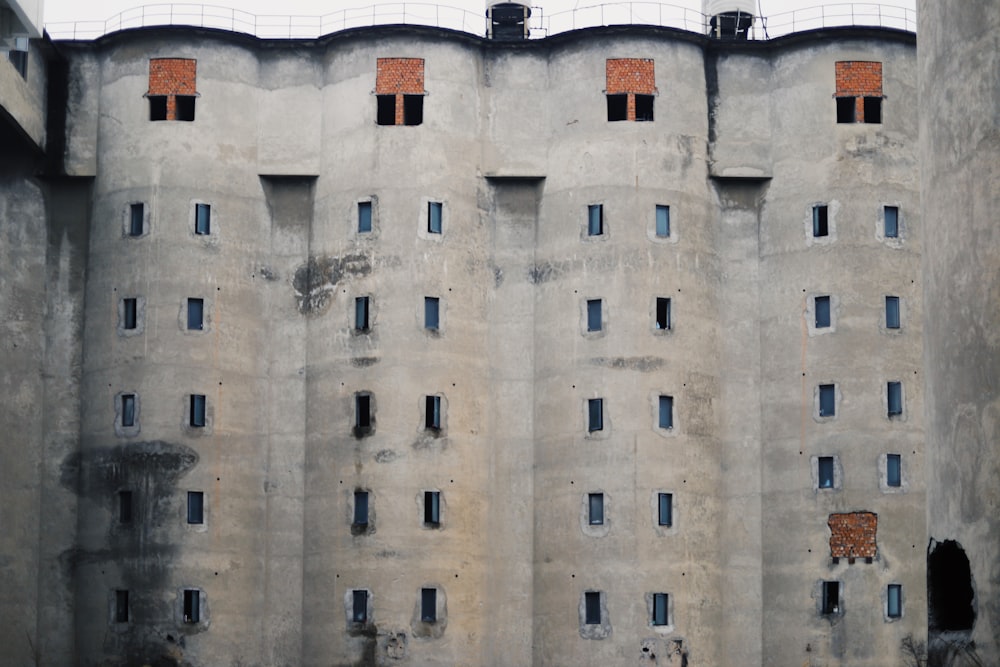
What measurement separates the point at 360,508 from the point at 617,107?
1651 centimetres

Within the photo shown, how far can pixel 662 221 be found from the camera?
7500 centimetres

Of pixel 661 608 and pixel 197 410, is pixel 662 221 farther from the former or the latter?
pixel 197 410

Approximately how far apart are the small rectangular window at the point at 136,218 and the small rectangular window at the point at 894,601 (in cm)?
2792

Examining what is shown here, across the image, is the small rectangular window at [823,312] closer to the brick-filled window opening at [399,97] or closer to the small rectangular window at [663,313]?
the small rectangular window at [663,313]

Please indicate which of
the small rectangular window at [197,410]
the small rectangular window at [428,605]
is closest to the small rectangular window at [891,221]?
the small rectangular window at [428,605]

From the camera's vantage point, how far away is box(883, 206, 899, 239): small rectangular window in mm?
74688

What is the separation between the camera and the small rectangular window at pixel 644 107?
76125 mm

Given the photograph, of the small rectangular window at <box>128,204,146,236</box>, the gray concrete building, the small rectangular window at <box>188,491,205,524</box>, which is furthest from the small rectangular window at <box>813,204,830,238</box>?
the small rectangular window at <box>128,204,146,236</box>

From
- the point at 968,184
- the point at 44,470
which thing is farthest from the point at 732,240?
the point at 968,184

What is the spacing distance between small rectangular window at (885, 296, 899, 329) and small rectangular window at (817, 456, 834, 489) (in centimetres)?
491

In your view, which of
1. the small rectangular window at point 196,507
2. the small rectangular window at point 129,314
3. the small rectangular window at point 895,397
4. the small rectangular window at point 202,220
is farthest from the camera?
the small rectangular window at point 202,220

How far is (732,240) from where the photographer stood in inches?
3000

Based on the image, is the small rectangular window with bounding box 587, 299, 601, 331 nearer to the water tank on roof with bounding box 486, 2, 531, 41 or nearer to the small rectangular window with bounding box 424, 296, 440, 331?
the small rectangular window with bounding box 424, 296, 440, 331

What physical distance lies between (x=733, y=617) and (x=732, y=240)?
512 inches
